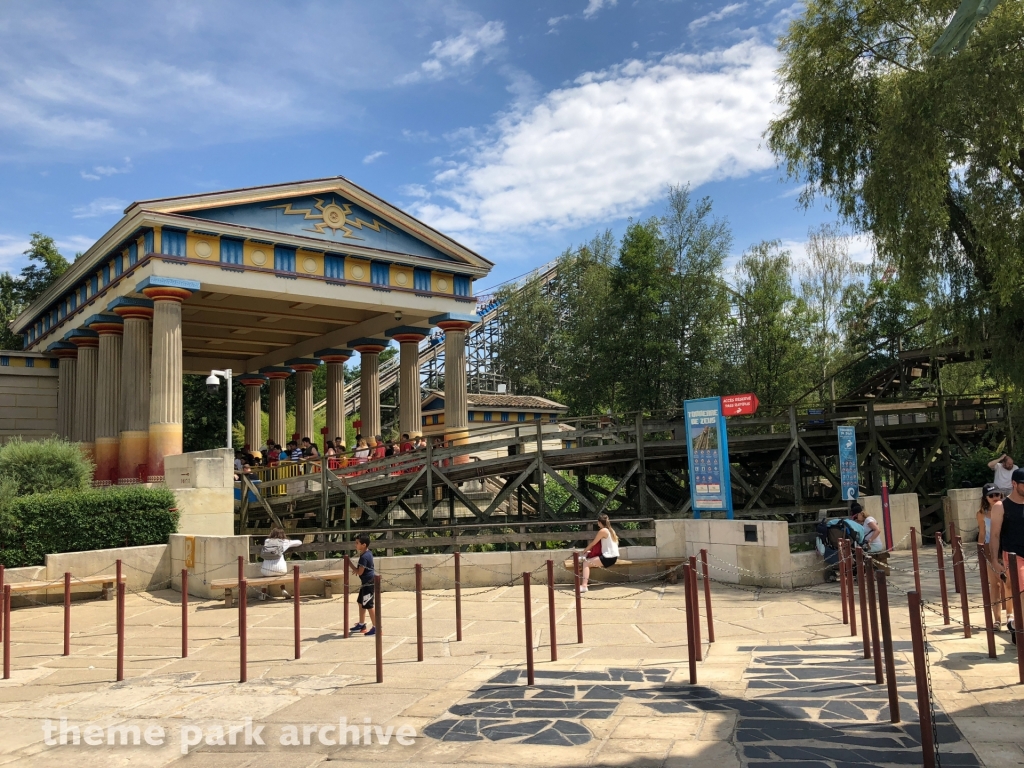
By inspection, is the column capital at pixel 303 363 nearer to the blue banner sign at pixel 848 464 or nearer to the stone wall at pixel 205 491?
the stone wall at pixel 205 491

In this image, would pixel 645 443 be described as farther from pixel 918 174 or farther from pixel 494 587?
pixel 918 174

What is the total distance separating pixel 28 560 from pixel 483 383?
42.0 m

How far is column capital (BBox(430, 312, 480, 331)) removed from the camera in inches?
1109

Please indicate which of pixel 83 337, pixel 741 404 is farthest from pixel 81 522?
pixel 83 337

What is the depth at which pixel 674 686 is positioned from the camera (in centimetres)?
809

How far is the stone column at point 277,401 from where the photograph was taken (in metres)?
36.4

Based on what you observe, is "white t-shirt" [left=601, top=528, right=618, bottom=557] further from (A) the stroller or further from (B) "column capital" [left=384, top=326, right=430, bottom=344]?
(B) "column capital" [left=384, top=326, right=430, bottom=344]

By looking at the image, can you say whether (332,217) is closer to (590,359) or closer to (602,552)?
(590,359)

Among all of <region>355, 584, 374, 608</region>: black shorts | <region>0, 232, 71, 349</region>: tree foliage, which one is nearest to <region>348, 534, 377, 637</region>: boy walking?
<region>355, 584, 374, 608</region>: black shorts

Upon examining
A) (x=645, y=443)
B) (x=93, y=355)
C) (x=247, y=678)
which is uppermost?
(x=93, y=355)

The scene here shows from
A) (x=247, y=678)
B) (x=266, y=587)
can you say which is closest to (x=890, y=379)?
(x=266, y=587)

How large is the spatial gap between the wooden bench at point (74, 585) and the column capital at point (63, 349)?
55.6 feet

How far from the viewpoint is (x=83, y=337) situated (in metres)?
28.7

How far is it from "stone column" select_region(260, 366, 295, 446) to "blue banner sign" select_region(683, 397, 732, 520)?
76.6 ft
